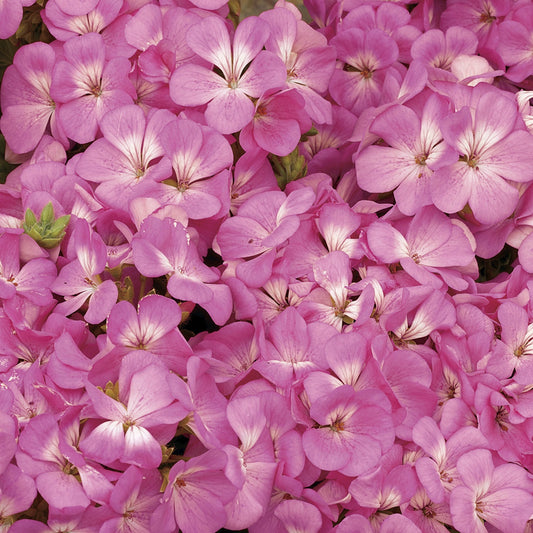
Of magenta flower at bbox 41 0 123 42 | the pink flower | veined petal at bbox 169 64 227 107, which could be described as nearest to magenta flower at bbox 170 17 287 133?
veined petal at bbox 169 64 227 107

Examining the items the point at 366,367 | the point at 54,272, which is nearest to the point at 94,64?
the point at 54,272

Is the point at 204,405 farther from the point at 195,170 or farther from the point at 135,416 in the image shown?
the point at 195,170

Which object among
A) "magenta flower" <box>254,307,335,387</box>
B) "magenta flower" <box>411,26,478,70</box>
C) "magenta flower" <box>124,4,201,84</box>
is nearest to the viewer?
"magenta flower" <box>254,307,335,387</box>

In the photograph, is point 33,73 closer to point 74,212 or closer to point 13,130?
point 13,130

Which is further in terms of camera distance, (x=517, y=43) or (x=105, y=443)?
(x=517, y=43)

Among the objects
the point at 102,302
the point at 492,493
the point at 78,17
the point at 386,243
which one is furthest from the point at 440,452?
the point at 78,17

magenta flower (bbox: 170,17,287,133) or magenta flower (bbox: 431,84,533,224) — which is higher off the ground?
magenta flower (bbox: 170,17,287,133)

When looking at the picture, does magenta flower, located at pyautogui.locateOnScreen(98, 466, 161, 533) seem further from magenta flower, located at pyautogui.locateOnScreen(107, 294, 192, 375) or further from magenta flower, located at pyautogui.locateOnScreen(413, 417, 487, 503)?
magenta flower, located at pyautogui.locateOnScreen(413, 417, 487, 503)
